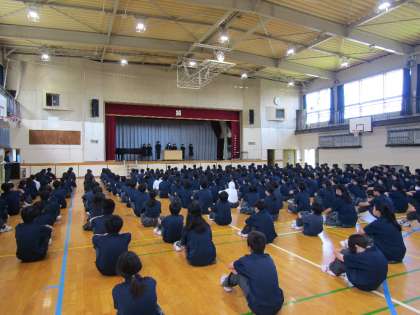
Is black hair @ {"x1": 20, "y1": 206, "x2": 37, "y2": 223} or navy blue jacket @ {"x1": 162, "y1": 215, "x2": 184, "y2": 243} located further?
navy blue jacket @ {"x1": 162, "y1": 215, "x2": 184, "y2": 243}

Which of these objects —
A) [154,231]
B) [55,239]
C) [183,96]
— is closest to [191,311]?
[154,231]

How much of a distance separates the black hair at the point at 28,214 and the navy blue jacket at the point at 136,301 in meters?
2.67

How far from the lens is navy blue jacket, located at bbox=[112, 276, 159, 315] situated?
274 cm

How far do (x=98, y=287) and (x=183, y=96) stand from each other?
19626mm

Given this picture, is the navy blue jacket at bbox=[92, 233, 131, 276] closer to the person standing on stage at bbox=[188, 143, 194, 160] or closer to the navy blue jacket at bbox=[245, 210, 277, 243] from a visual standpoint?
the navy blue jacket at bbox=[245, 210, 277, 243]

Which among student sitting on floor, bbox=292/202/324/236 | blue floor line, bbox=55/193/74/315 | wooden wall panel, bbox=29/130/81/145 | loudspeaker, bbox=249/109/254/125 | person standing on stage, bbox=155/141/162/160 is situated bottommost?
blue floor line, bbox=55/193/74/315

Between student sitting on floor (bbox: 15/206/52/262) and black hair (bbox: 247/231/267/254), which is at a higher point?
black hair (bbox: 247/231/267/254)

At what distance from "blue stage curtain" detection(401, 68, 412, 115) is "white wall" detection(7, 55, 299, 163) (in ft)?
32.0

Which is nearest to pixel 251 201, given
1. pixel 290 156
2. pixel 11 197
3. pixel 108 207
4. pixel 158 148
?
pixel 108 207

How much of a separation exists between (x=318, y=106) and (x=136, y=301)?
79.4 ft

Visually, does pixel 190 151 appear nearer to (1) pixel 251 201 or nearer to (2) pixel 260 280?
(1) pixel 251 201

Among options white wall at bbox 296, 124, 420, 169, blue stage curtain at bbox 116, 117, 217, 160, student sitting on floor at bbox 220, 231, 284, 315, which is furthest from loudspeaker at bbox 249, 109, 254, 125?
student sitting on floor at bbox 220, 231, 284, 315

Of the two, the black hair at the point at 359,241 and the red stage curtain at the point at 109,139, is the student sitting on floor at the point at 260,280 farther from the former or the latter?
the red stage curtain at the point at 109,139

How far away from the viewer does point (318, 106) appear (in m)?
24.5
